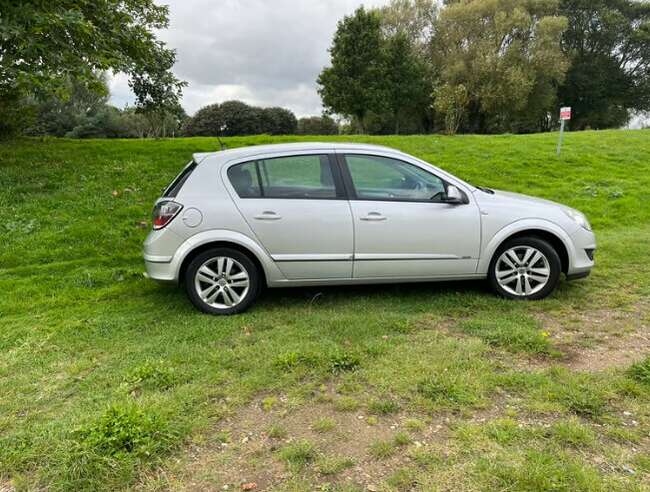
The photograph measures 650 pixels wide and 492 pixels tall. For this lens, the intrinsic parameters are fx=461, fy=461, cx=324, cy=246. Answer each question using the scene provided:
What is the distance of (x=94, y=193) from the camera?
845 centimetres

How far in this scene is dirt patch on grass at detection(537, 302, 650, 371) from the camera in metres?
3.39

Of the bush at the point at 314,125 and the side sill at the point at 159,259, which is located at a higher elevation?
the bush at the point at 314,125

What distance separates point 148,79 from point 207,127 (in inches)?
1590

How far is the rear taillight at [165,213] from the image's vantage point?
14.3ft

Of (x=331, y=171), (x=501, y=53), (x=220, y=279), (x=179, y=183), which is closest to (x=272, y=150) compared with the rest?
(x=331, y=171)

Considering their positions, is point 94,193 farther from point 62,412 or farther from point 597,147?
point 597,147

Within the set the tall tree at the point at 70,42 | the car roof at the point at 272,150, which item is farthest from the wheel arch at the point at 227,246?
the tall tree at the point at 70,42

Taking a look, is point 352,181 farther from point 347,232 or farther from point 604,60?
point 604,60

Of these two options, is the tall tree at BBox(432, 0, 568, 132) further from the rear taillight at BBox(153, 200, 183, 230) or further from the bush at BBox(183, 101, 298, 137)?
the rear taillight at BBox(153, 200, 183, 230)

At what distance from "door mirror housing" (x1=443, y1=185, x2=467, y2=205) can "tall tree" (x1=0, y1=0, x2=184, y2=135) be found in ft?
21.0

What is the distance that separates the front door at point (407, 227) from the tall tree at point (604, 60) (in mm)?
44186

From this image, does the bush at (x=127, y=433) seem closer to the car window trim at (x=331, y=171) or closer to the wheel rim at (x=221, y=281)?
the wheel rim at (x=221, y=281)

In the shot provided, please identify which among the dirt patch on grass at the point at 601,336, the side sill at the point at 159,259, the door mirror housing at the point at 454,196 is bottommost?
the dirt patch on grass at the point at 601,336

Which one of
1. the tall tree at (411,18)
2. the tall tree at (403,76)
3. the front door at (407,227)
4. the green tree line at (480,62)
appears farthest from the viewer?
the tall tree at (411,18)
